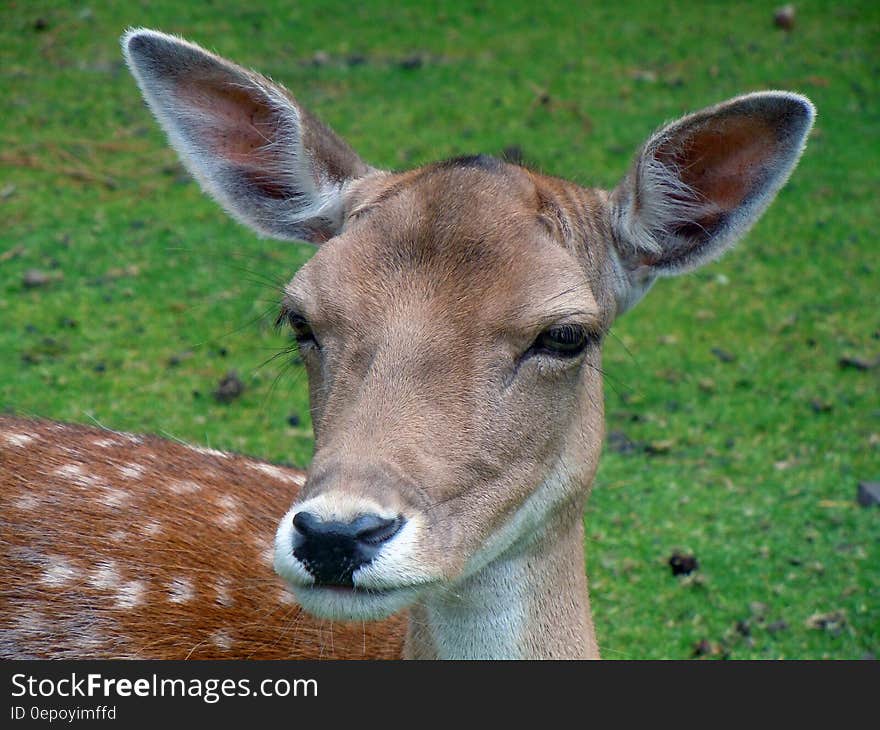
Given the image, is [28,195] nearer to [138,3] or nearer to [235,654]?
[138,3]

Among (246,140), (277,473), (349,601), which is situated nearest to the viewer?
(349,601)

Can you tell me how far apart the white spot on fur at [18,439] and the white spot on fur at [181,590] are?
851 millimetres

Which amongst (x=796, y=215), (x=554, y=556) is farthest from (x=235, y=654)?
(x=796, y=215)

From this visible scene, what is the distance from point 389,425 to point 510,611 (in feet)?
2.79

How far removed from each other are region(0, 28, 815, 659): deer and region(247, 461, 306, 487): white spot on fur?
9 centimetres

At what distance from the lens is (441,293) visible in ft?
11.2

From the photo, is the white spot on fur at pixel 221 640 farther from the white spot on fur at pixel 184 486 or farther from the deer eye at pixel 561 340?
the deer eye at pixel 561 340

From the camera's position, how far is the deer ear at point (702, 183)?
3.84 metres

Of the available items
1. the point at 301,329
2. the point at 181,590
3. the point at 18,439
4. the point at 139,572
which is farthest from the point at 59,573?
the point at 301,329

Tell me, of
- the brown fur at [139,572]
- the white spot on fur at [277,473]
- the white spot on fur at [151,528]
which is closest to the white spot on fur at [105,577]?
the brown fur at [139,572]

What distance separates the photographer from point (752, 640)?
5.48 meters

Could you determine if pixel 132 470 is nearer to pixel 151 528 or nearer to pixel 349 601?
pixel 151 528

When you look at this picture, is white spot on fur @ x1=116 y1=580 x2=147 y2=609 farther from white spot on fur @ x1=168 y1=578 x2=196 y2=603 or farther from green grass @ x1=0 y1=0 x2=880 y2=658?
green grass @ x1=0 y1=0 x2=880 y2=658
